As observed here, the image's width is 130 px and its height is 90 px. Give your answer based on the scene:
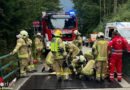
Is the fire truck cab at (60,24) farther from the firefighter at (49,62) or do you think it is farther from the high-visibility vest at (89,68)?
the high-visibility vest at (89,68)

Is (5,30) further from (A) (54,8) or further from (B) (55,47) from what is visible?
(A) (54,8)

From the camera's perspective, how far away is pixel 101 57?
670 centimetres

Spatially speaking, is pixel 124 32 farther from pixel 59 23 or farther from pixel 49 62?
pixel 49 62

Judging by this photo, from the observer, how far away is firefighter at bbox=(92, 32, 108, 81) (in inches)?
264

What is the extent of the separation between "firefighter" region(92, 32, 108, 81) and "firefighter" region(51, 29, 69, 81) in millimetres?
1147

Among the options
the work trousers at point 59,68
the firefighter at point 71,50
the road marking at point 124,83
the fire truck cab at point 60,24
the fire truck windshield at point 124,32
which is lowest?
the road marking at point 124,83

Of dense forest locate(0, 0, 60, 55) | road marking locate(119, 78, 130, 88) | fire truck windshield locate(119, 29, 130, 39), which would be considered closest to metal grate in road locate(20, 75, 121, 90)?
road marking locate(119, 78, 130, 88)

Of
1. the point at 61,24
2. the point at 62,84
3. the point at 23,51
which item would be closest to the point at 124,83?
the point at 62,84

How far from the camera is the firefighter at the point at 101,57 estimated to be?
22.0 feet

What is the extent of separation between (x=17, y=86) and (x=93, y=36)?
20549 mm

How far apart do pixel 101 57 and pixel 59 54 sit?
1.49 meters

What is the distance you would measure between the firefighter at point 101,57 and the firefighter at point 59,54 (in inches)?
45.2

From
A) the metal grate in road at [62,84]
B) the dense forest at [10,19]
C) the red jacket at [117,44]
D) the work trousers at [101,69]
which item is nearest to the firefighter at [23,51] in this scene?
the metal grate in road at [62,84]

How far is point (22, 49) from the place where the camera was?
7.53 metres
